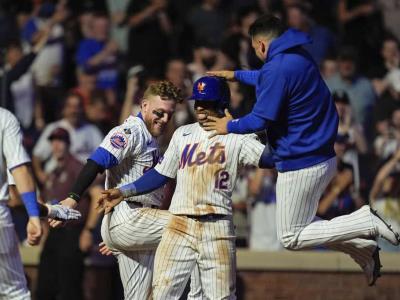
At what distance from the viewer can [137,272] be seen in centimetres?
998

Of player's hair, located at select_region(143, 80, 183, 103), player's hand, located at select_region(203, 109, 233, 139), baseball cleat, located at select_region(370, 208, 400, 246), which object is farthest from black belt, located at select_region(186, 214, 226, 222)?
baseball cleat, located at select_region(370, 208, 400, 246)

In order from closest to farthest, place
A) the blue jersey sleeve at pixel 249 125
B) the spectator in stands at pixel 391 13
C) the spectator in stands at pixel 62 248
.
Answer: the blue jersey sleeve at pixel 249 125
the spectator in stands at pixel 62 248
the spectator in stands at pixel 391 13

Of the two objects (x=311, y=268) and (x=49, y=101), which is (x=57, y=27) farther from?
(x=311, y=268)

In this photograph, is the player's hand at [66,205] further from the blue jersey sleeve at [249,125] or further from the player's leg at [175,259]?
the blue jersey sleeve at [249,125]

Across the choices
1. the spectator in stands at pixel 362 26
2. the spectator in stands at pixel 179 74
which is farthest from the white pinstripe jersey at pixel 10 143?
the spectator in stands at pixel 362 26

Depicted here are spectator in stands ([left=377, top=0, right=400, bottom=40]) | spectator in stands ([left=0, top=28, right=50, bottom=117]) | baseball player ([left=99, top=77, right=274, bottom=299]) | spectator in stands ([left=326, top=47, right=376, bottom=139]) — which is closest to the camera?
baseball player ([left=99, top=77, right=274, bottom=299])

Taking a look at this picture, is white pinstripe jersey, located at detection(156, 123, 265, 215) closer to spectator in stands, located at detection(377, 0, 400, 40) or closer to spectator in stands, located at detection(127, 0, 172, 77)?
spectator in stands, located at detection(127, 0, 172, 77)

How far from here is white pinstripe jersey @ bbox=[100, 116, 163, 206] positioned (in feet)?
31.9

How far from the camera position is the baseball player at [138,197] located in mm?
9688

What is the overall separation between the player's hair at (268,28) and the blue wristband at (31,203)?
1.95 meters

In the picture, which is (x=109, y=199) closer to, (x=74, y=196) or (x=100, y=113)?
(x=74, y=196)

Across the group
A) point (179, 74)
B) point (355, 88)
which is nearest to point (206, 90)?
point (179, 74)

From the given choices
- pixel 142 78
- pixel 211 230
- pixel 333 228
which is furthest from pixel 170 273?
pixel 142 78

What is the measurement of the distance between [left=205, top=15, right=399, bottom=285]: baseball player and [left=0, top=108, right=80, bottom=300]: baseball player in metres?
1.33
